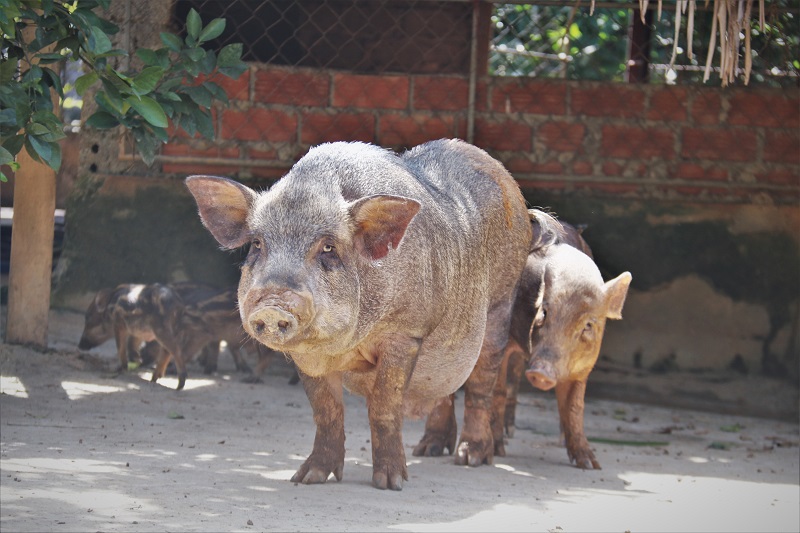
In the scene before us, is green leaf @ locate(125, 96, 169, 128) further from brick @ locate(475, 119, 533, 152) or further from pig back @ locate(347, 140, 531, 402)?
brick @ locate(475, 119, 533, 152)

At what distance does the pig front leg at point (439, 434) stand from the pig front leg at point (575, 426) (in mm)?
619

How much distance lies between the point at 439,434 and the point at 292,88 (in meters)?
3.00

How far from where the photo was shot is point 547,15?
496 inches

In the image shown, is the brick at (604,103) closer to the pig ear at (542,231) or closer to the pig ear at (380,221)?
the pig ear at (542,231)

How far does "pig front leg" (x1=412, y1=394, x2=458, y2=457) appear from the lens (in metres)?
6.33

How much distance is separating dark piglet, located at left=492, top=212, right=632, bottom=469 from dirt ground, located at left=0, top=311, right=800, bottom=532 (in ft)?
0.97

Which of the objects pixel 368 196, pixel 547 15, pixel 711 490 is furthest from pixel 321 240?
pixel 547 15

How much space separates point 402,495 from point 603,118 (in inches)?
164

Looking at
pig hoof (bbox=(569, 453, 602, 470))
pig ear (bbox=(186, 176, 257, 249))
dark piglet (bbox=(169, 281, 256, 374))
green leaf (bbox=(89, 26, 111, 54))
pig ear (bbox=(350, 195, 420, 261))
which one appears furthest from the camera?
dark piglet (bbox=(169, 281, 256, 374))

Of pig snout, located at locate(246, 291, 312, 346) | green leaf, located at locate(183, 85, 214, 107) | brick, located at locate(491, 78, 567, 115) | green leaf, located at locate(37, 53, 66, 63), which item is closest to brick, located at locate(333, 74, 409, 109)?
brick, located at locate(491, 78, 567, 115)

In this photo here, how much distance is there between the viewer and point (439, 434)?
250 inches

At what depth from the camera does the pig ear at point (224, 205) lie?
476 cm

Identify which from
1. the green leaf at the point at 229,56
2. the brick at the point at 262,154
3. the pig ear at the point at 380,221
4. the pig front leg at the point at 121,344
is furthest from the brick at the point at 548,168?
the pig ear at the point at 380,221

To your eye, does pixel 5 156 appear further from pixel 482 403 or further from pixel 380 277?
pixel 482 403
